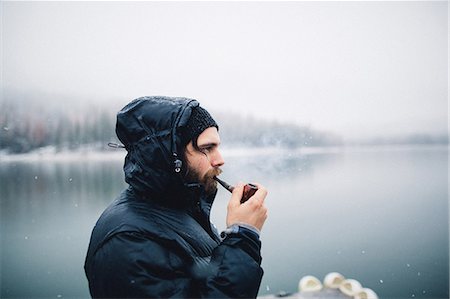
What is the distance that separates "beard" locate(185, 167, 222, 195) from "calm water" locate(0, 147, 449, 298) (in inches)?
135

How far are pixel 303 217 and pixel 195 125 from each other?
535 centimetres

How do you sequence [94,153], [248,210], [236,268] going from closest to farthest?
[236,268] → [248,210] → [94,153]

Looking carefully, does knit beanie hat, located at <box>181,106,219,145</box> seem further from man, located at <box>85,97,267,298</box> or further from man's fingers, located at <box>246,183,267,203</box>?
man's fingers, located at <box>246,183,267,203</box>

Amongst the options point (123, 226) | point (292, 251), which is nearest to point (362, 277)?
point (292, 251)

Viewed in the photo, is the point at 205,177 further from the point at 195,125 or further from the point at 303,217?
the point at 303,217

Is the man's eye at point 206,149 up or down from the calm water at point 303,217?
up

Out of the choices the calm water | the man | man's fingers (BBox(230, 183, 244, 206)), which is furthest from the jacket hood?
the calm water

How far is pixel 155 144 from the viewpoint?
0.90m

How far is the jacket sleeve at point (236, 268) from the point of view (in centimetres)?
75

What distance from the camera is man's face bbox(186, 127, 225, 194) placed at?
3.22ft

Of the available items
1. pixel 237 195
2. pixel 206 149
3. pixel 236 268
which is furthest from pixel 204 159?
pixel 236 268

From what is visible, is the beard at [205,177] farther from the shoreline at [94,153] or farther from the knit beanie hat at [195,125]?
the shoreline at [94,153]

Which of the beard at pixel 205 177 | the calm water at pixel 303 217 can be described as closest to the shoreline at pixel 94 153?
the calm water at pixel 303 217

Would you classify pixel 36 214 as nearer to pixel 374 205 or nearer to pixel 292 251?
pixel 292 251
